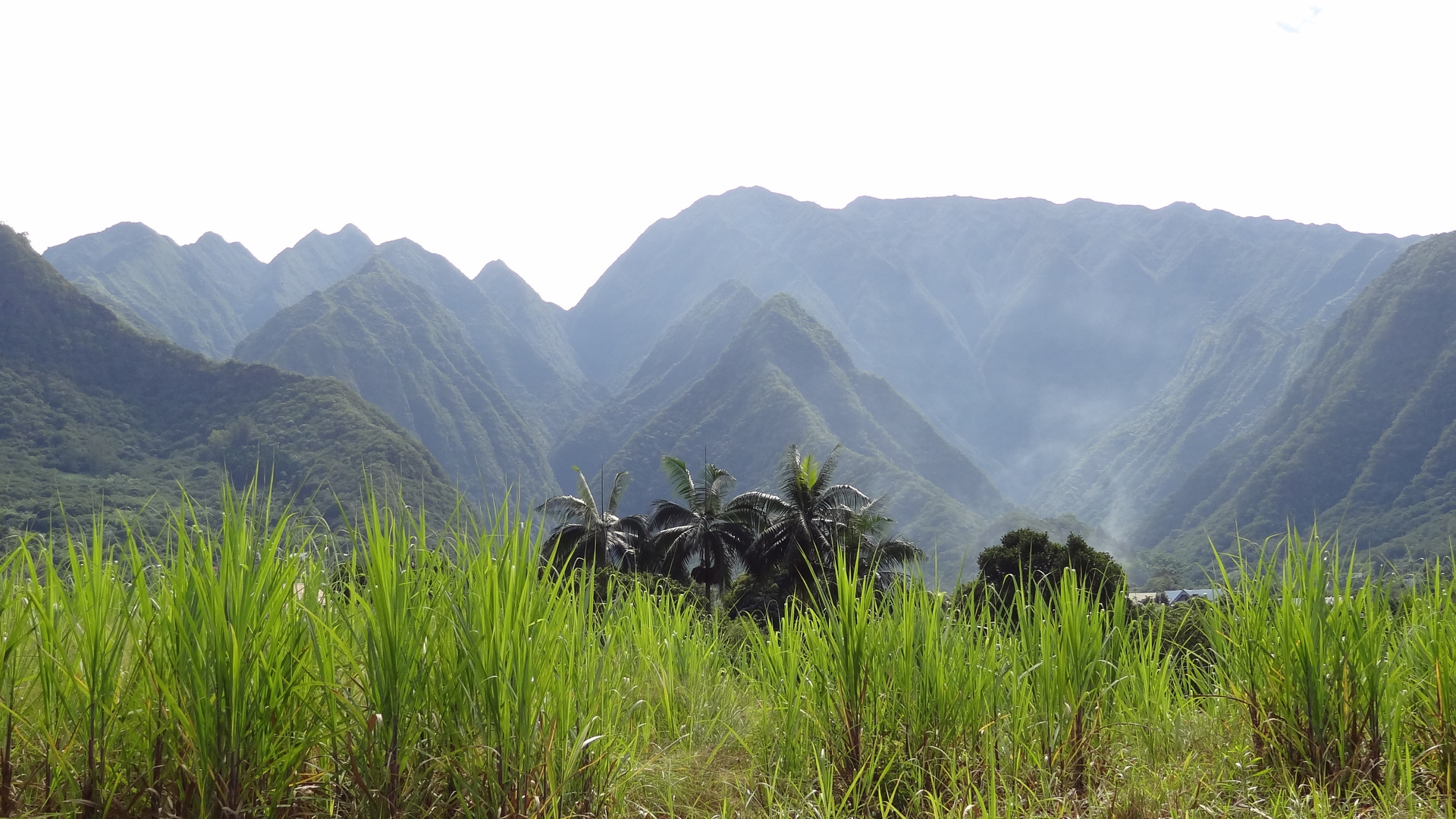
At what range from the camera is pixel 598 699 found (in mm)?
4109

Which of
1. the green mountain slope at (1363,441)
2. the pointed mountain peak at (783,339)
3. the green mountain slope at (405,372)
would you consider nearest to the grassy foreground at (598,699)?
the green mountain slope at (1363,441)

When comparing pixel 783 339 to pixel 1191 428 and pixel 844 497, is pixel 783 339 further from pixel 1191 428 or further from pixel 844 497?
pixel 844 497

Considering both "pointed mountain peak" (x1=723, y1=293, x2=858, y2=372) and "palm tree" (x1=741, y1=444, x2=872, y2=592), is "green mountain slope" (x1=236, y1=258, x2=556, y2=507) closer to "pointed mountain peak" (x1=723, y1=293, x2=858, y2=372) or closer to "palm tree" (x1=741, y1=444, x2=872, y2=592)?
"pointed mountain peak" (x1=723, y1=293, x2=858, y2=372)

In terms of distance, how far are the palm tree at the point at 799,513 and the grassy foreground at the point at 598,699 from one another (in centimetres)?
3303

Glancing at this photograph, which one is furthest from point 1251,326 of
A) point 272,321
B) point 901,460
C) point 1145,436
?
point 272,321

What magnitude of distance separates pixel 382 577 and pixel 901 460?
557 ft

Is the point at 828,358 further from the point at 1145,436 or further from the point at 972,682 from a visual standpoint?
the point at 972,682

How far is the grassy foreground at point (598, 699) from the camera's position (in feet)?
10.8

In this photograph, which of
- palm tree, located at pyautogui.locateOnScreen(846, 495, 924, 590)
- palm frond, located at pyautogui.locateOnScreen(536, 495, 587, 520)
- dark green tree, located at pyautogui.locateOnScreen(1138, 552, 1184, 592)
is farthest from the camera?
dark green tree, located at pyautogui.locateOnScreen(1138, 552, 1184, 592)

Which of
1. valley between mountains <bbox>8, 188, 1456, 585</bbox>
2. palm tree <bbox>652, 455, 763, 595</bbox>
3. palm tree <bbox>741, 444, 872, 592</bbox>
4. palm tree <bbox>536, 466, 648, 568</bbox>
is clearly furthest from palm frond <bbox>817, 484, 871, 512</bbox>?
palm tree <bbox>536, 466, 648, 568</bbox>

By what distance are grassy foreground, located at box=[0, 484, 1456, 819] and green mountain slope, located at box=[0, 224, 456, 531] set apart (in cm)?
6286

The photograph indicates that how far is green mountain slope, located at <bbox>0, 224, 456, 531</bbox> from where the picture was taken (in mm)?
70938

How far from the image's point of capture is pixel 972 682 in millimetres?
4641

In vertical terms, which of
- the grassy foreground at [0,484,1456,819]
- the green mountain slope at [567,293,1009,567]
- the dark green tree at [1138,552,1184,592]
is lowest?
the dark green tree at [1138,552,1184,592]
